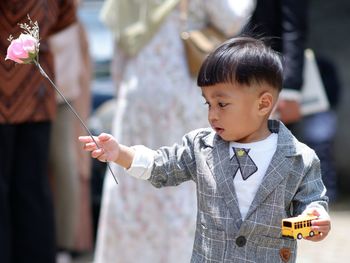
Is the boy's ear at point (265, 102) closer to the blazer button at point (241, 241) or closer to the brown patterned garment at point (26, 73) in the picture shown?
the blazer button at point (241, 241)

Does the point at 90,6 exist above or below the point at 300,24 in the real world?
above

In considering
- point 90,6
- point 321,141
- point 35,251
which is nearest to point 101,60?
point 90,6

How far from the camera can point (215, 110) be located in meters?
2.53

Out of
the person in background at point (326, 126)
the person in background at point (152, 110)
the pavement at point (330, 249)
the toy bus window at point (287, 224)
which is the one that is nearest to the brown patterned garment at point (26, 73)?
the person in background at point (152, 110)

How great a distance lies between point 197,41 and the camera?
4.12 metres

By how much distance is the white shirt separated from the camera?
2510 mm

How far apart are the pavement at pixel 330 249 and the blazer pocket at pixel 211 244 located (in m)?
2.84

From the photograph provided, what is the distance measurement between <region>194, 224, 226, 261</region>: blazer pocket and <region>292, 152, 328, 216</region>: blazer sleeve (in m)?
0.23

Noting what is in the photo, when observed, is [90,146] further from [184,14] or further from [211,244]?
[184,14]

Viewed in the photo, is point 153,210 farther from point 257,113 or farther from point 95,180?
point 257,113

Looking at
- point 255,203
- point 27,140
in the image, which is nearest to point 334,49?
point 27,140

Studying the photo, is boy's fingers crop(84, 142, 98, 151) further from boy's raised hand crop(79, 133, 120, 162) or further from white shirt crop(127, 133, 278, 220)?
white shirt crop(127, 133, 278, 220)

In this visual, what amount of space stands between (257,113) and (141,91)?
5.66 feet

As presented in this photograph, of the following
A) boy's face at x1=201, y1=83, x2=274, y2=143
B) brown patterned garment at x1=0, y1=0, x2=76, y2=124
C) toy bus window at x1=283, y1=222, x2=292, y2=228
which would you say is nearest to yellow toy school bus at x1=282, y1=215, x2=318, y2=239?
toy bus window at x1=283, y1=222, x2=292, y2=228
